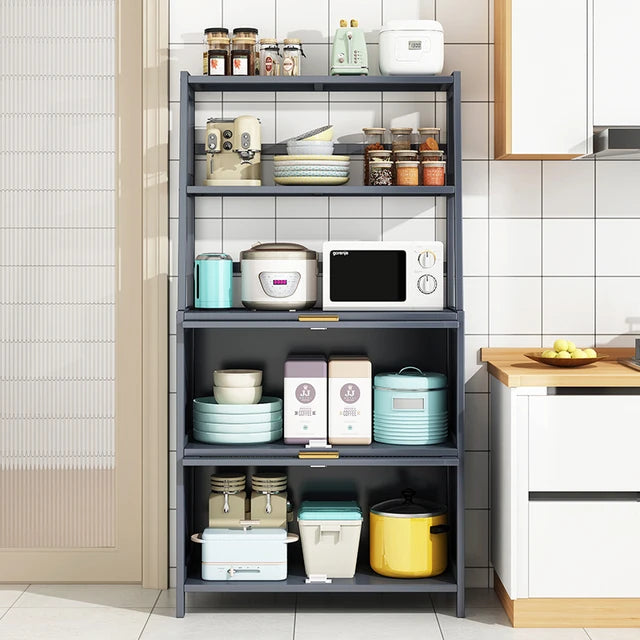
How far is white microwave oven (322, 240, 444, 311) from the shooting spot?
300cm

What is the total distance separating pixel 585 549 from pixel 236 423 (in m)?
1.16

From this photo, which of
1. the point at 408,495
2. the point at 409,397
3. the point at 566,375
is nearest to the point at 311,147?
the point at 409,397

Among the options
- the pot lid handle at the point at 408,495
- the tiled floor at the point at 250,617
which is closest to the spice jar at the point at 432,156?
the pot lid handle at the point at 408,495

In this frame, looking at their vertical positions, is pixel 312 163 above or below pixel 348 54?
below

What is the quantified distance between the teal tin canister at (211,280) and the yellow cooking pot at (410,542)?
89 centimetres

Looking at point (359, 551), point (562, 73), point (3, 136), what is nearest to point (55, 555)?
point (359, 551)

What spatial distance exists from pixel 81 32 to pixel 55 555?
1.88 m

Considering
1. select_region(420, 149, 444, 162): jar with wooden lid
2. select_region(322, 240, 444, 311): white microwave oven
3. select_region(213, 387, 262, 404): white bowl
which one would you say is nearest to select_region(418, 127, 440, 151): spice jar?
select_region(420, 149, 444, 162): jar with wooden lid

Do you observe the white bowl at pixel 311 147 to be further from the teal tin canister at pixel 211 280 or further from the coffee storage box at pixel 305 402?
the coffee storage box at pixel 305 402

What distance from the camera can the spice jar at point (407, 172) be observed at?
3.07 meters

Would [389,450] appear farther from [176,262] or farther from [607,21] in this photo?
[607,21]

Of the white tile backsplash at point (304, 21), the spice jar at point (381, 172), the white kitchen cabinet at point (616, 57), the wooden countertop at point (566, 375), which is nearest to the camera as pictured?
the wooden countertop at point (566, 375)

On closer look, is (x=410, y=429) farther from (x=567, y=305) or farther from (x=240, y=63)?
(x=240, y=63)

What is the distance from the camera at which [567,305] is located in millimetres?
3316
